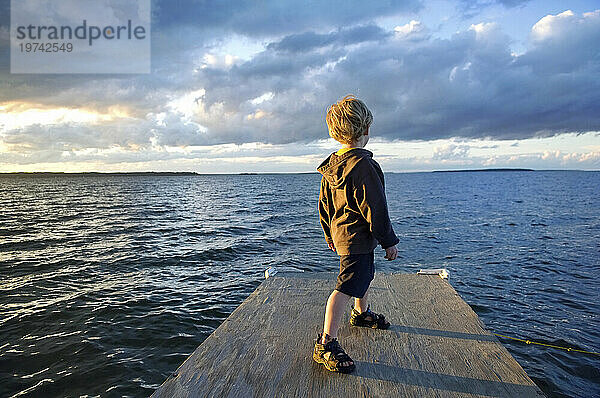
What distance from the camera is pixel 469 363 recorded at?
122 inches

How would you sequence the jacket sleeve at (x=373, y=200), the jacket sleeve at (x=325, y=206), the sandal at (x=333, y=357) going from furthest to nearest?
the jacket sleeve at (x=325, y=206)
the jacket sleeve at (x=373, y=200)
the sandal at (x=333, y=357)

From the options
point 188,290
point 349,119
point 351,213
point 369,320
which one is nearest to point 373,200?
point 351,213

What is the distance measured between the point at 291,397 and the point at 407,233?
16.4m

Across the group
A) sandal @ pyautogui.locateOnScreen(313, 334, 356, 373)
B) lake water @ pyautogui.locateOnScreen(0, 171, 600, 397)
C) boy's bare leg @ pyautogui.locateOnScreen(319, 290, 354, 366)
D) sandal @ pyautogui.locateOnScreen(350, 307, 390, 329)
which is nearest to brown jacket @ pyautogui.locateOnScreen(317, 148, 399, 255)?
boy's bare leg @ pyautogui.locateOnScreen(319, 290, 354, 366)

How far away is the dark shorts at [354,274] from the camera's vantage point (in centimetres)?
327

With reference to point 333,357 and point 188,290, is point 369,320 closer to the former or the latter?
point 333,357

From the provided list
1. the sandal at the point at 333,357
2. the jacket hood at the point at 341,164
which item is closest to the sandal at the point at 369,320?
the sandal at the point at 333,357

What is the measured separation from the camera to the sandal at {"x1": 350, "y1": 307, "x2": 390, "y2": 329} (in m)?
3.81

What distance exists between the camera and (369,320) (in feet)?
12.6

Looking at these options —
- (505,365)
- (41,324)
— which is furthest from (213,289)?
(505,365)

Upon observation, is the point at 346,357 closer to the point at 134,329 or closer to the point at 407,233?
the point at 134,329

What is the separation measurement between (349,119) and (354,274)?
1.37m

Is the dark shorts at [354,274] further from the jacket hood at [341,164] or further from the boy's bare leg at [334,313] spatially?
the jacket hood at [341,164]

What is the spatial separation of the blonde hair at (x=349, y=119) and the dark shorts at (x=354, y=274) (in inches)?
41.3
